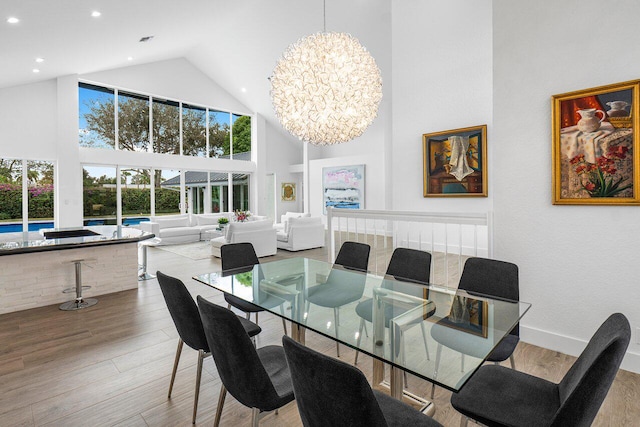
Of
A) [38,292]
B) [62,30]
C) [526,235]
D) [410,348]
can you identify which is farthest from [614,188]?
[62,30]

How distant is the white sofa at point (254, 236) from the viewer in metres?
6.43

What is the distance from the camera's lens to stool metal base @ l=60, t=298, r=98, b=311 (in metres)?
3.80

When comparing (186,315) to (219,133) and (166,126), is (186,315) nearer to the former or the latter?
(166,126)

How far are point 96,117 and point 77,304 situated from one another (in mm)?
6752

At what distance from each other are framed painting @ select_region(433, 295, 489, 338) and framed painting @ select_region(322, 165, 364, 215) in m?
8.18

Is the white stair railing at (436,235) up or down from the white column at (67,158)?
down

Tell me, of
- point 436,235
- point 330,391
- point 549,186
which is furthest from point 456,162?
point 330,391

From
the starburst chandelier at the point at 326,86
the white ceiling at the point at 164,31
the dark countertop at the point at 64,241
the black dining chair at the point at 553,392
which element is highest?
the white ceiling at the point at 164,31

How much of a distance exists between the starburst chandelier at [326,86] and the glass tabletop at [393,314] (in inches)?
64.5

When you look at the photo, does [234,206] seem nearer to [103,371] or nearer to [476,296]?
[103,371]

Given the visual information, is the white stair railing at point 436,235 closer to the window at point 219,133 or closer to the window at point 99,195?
the window at point 219,133

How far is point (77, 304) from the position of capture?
3887 millimetres

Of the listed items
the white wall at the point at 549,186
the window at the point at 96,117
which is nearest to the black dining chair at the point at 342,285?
the white wall at the point at 549,186

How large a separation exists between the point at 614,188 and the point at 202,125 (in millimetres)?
10771
